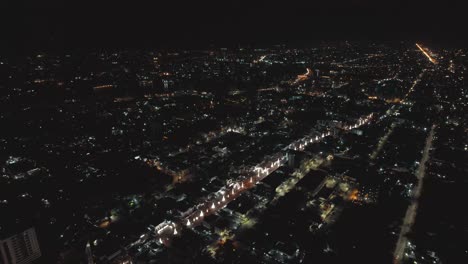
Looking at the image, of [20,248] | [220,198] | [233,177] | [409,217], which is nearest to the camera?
[20,248]

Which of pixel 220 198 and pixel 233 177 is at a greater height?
pixel 233 177

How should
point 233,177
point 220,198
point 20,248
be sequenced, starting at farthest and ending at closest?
point 233,177, point 220,198, point 20,248

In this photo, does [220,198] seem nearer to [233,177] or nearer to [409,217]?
[233,177]

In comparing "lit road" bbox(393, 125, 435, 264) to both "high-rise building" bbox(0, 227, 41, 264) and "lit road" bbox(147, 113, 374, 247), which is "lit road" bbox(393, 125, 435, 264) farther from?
"high-rise building" bbox(0, 227, 41, 264)

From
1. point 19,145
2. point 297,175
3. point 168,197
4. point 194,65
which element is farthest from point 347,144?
point 194,65

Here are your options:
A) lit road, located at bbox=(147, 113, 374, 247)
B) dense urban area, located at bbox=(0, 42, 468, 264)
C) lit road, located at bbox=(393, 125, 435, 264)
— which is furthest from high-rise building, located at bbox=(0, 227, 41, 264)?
lit road, located at bbox=(393, 125, 435, 264)

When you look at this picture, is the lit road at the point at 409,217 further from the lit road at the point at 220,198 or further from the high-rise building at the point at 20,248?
the high-rise building at the point at 20,248

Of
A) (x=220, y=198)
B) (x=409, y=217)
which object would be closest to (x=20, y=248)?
(x=220, y=198)
